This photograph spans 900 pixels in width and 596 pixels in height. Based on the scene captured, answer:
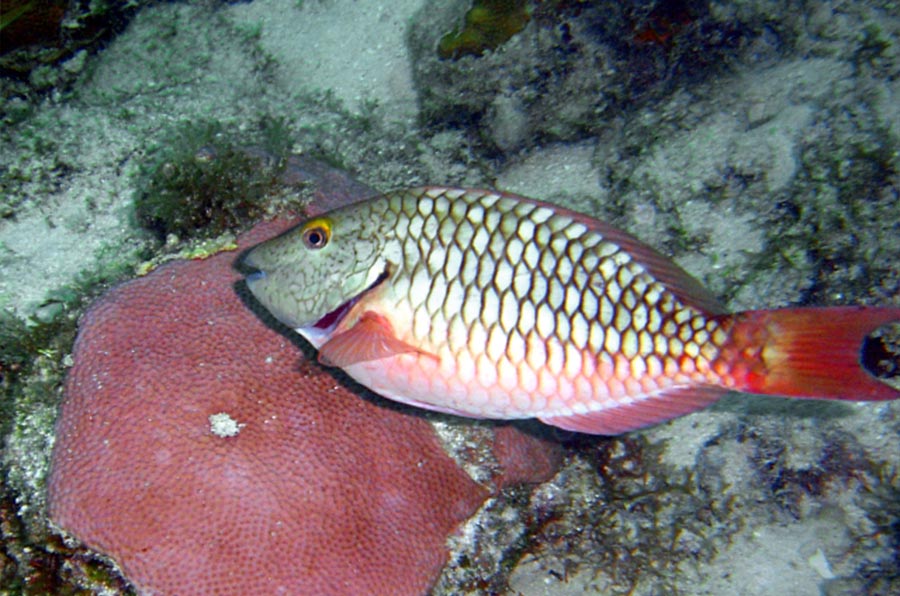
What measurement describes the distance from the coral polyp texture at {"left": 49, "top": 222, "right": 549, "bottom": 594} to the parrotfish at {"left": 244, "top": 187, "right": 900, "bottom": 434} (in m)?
0.64

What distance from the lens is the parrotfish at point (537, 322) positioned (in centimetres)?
222

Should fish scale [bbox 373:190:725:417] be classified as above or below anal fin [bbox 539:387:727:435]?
above

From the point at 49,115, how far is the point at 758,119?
19.4 feet

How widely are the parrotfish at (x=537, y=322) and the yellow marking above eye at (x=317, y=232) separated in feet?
0.55

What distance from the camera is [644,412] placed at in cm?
230

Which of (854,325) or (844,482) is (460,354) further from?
(844,482)

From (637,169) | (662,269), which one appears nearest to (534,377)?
(662,269)

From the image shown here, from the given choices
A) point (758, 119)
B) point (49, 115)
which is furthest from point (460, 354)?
point (49, 115)

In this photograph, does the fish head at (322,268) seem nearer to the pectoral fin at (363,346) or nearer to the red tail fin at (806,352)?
the pectoral fin at (363,346)

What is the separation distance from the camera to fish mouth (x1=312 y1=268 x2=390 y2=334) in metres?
2.39

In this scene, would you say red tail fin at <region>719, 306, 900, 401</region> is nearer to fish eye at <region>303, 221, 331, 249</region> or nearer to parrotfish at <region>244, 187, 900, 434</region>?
parrotfish at <region>244, 187, 900, 434</region>

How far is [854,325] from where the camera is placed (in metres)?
1.98

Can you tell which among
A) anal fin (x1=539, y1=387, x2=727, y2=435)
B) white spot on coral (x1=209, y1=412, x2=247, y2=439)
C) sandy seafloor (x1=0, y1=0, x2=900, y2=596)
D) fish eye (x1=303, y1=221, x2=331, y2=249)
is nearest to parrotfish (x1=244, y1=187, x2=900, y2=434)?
anal fin (x1=539, y1=387, x2=727, y2=435)

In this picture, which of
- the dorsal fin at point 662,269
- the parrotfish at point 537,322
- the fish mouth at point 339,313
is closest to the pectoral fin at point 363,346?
the parrotfish at point 537,322
